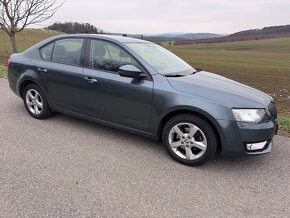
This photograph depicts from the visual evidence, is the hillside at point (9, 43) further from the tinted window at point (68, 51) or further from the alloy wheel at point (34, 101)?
the tinted window at point (68, 51)

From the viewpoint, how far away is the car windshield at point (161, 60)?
13.4 feet

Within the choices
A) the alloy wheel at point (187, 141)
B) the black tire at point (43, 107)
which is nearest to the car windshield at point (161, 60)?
the alloy wheel at point (187, 141)

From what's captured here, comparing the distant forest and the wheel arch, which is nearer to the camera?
the wheel arch

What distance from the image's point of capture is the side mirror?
12.6 ft

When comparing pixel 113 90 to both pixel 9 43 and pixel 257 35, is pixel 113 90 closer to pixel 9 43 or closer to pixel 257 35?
pixel 9 43

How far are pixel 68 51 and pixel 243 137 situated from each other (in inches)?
116

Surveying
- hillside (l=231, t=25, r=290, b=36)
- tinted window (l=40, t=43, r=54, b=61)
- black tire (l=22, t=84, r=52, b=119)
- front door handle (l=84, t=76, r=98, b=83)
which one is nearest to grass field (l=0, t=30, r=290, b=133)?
front door handle (l=84, t=76, r=98, b=83)

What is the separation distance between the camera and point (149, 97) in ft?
12.5

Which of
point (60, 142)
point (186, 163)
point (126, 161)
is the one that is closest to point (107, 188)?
point (126, 161)

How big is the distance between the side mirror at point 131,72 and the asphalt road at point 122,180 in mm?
997

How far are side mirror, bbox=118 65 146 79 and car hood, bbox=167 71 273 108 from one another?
14.5 inches

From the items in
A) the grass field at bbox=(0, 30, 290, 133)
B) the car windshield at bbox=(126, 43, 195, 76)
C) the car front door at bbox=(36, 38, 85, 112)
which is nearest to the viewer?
the car windshield at bbox=(126, 43, 195, 76)

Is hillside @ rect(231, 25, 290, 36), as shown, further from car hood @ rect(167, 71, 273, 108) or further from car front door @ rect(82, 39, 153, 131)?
car front door @ rect(82, 39, 153, 131)

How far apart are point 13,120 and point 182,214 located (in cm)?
351
